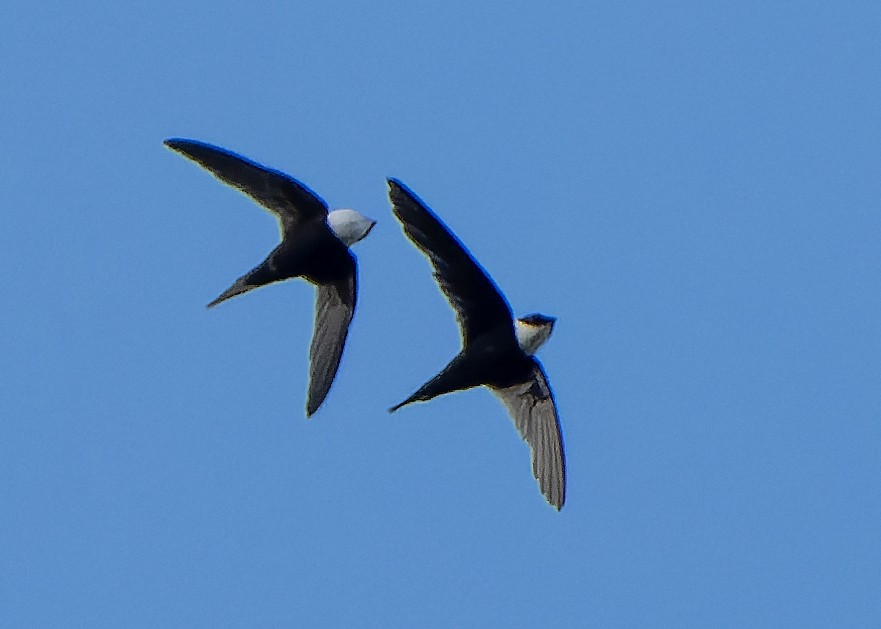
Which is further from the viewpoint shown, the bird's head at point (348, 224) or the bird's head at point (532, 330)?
the bird's head at point (348, 224)

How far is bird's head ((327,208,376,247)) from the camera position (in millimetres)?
11484

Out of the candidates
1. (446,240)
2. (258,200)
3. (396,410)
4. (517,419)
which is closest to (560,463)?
(517,419)

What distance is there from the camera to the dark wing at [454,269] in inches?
374

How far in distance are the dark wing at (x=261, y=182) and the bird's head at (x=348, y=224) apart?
9 centimetres

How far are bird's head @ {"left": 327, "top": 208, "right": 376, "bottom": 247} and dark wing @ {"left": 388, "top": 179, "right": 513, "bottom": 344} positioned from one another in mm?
1555

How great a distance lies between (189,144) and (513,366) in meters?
2.32

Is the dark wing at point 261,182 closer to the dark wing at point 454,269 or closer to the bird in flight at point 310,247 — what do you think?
the bird in flight at point 310,247

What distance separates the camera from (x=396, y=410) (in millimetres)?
10289

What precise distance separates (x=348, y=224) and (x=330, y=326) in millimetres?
635

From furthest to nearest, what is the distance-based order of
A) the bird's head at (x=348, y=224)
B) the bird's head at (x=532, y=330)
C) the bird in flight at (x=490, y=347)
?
the bird's head at (x=348, y=224) < the bird's head at (x=532, y=330) < the bird in flight at (x=490, y=347)

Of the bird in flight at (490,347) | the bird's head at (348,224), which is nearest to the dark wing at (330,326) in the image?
the bird's head at (348,224)

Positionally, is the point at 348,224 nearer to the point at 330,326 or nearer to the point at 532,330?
the point at 330,326

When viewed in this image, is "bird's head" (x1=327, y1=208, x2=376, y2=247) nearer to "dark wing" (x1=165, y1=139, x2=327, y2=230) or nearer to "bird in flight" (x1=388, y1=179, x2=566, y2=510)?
"dark wing" (x1=165, y1=139, x2=327, y2=230)

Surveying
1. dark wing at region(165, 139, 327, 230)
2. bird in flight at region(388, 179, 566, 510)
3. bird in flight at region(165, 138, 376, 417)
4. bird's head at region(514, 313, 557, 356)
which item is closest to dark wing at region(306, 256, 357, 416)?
bird in flight at region(165, 138, 376, 417)
